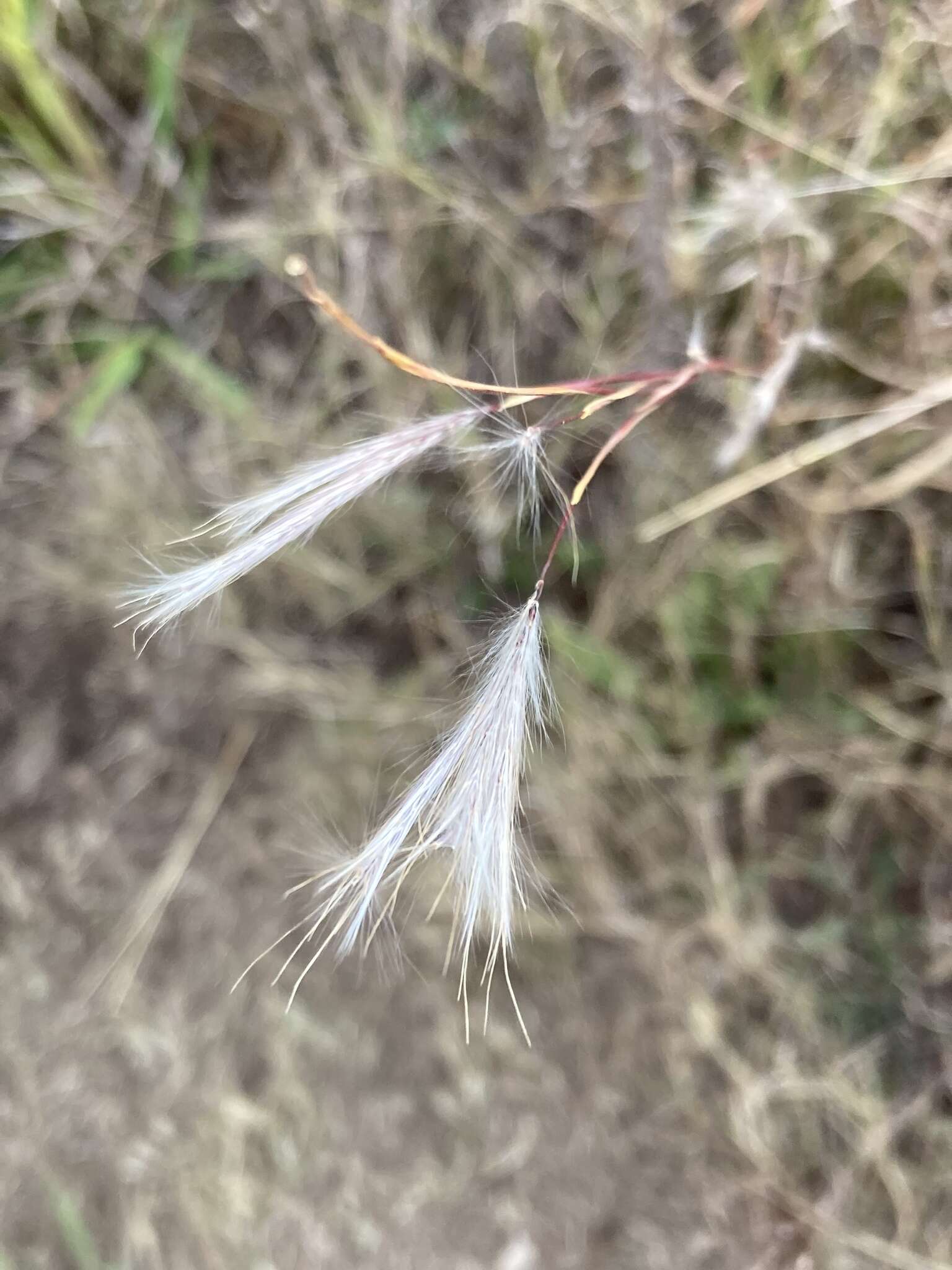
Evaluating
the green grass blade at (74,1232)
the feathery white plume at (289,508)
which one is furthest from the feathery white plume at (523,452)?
the green grass blade at (74,1232)

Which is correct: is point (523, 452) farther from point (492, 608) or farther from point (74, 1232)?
point (74, 1232)

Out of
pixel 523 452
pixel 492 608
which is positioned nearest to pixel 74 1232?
pixel 492 608

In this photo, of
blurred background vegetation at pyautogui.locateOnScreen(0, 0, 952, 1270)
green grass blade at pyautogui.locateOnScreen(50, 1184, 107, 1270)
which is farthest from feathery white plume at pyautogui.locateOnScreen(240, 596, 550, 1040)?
green grass blade at pyautogui.locateOnScreen(50, 1184, 107, 1270)

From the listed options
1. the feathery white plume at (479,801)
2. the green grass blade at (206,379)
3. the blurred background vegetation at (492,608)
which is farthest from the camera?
the green grass blade at (206,379)

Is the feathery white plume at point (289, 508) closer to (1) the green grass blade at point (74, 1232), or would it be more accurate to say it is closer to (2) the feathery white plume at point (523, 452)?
(2) the feathery white plume at point (523, 452)

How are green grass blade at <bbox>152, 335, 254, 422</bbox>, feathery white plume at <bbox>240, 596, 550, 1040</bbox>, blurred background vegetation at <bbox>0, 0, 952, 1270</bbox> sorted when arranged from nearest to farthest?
feathery white plume at <bbox>240, 596, 550, 1040</bbox> → blurred background vegetation at <bbox>0, 0, 952, 1270</bbox> → green grass blade at <bbox>152, 335, 254, 422</bbox>

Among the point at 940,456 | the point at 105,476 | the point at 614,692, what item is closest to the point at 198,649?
the point at 105,476

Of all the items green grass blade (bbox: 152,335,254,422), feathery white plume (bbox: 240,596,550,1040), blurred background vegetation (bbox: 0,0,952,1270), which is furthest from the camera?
green grass blade (bbox: 152,335,254,422)

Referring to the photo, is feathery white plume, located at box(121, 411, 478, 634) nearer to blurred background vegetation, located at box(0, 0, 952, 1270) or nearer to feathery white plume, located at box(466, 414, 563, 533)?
feathery white plume, located at box(466, 414, 563, 533)
